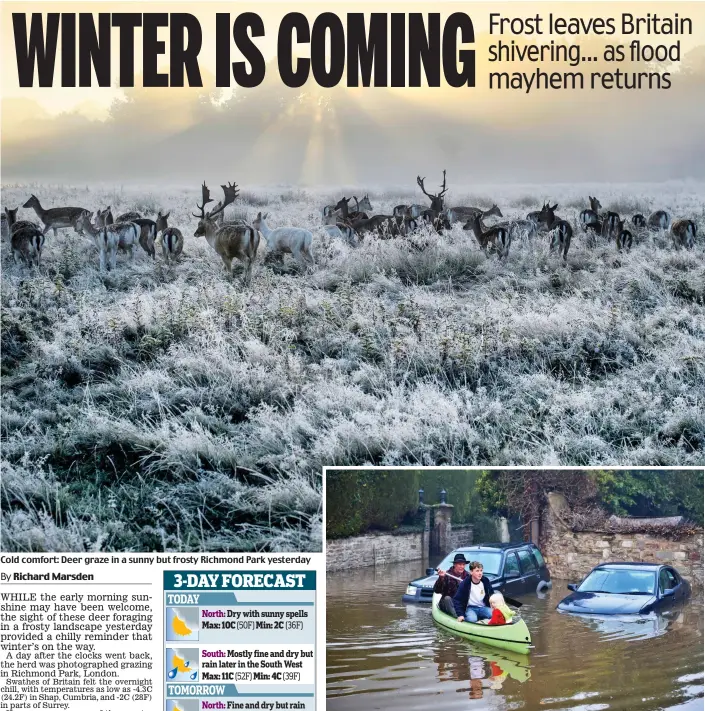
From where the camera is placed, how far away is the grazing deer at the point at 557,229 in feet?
38.7

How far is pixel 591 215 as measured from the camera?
11898mm

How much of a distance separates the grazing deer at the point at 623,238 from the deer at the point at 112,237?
562cm

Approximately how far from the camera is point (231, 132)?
11008 millimetres

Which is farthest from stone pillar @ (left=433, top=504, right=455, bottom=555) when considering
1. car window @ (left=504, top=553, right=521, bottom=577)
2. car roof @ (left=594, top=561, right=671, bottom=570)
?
car roof @ (left=594, top=561, right=671, bottom=570)

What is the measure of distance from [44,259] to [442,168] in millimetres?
4742

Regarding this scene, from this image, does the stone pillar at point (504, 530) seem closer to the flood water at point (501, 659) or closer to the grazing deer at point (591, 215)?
the flood water at point (501, 659)

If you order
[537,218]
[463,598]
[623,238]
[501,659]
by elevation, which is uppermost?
[537,218]

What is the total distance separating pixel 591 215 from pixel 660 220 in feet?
2.56

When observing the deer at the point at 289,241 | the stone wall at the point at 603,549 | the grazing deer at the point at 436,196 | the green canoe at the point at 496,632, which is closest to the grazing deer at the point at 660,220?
the grazing deer at the point at 436,196

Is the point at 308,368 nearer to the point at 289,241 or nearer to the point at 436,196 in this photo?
the point at 289,241

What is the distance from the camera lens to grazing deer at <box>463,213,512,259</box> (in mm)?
12102

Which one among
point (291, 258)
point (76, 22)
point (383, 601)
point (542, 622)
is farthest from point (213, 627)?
point (76, 22)

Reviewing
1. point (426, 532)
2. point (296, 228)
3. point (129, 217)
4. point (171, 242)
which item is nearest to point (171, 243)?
point (171, 242)

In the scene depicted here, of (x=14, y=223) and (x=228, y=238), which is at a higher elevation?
(x=14, y=223)
